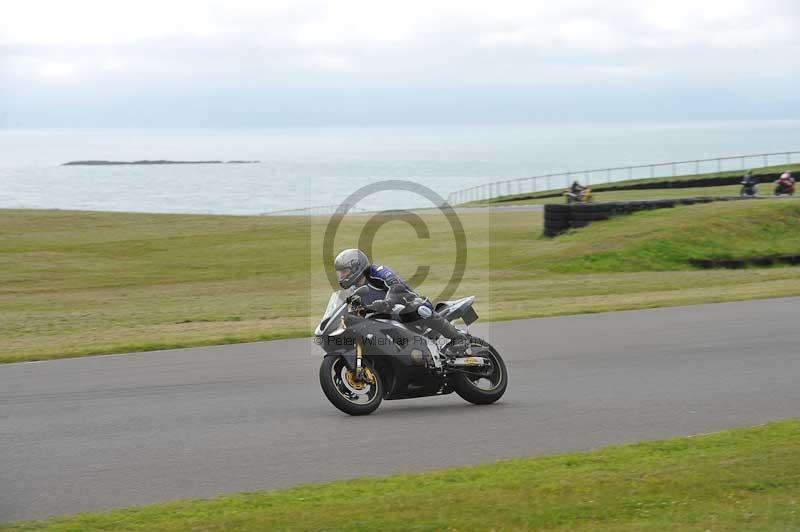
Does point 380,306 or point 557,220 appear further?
point 557,220

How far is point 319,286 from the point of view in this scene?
2723cm

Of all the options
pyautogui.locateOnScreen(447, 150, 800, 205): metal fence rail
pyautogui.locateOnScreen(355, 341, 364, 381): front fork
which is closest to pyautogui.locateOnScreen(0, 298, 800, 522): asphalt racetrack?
pyautogui.locateOnScreen(355, 341, 364, 381): front fork

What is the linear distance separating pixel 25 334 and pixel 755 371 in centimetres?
1220

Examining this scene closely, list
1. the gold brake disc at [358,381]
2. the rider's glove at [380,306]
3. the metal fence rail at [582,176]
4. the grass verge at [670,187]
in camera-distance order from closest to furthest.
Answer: the rider's glove at [380,306] → the gold brake disc at [358,381] → the grass verge at [670,187] → the metal fence rail at [582,176]

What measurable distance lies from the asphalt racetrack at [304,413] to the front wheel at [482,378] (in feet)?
0.44

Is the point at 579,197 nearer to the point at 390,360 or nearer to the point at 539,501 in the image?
the point at 390,360

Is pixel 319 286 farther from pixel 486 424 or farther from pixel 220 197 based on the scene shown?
pixel 220 197

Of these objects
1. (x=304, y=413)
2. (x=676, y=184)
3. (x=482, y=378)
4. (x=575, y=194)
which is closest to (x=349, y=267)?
(x=304, y=413)

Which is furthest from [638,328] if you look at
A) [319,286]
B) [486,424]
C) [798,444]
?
[319,286]

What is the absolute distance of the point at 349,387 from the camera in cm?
1051

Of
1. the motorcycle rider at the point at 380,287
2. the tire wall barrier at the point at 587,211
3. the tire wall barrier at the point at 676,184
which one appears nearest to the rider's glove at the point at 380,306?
the motorcycle rider at the point at 380,287

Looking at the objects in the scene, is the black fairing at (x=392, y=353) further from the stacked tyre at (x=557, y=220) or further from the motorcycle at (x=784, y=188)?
the motorcycle at (x=784, y=188)

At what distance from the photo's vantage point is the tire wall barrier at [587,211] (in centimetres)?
3222

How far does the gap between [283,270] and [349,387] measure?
2065 centimetres
